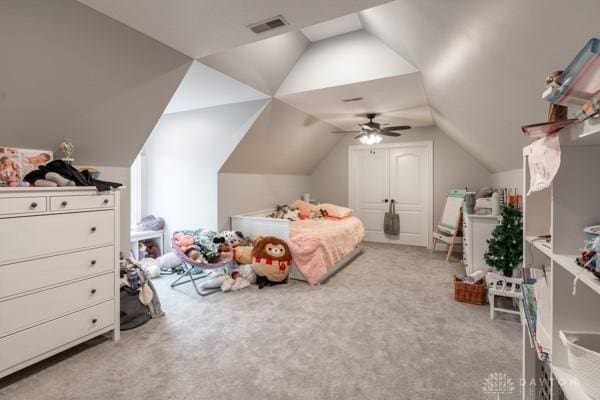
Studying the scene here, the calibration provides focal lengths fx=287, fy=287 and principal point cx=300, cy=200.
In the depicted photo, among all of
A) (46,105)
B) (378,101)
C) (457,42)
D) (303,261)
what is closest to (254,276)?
(303,261)

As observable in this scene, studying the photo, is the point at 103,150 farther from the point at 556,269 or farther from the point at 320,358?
the point at 556,269

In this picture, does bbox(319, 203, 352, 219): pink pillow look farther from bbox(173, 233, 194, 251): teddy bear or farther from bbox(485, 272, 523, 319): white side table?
bbox(485, 272, 523, 319): white side table

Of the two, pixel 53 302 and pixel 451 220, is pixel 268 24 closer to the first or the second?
pixel 53 302

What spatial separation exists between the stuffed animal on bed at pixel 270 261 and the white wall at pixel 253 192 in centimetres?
104

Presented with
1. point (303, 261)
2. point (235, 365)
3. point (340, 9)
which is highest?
point (340, 9)

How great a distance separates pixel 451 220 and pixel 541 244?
427 centimetres

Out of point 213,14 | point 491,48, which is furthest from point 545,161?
point 213,14

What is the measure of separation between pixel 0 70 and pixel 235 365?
7.97ft

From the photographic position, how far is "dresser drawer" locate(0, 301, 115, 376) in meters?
1.79

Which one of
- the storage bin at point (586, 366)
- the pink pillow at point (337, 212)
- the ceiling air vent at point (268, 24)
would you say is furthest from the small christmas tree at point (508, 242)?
the pink pillow at point (337, 212)

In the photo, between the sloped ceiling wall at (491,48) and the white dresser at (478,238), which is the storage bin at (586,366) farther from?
the white dresser at (478,238)

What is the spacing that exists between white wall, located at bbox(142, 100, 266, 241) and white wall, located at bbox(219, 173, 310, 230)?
6.8 inches

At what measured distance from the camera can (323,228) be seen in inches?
171

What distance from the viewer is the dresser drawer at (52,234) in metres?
1.79
